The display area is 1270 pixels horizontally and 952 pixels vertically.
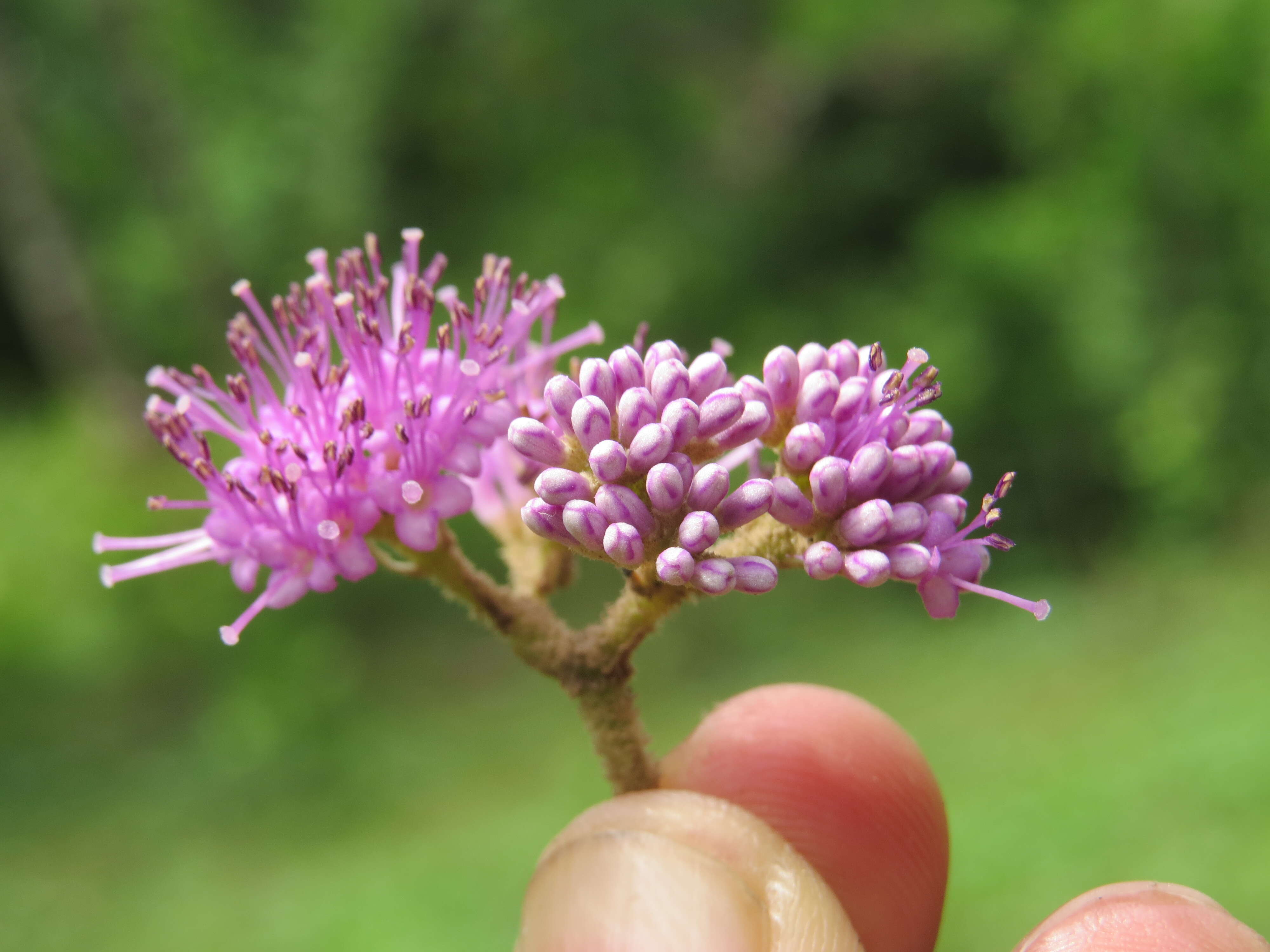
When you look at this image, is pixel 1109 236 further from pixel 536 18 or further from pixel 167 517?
pixel 167 517

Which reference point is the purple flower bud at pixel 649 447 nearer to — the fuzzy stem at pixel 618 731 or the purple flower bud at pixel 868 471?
the purple flower bud at pixel 868 471

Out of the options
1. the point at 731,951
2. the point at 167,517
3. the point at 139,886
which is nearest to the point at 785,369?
the point at 731,951

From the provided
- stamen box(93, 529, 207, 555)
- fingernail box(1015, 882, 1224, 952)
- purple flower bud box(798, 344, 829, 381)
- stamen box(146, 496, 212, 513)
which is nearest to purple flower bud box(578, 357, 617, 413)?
purple flower bud box(798, 344, 829, 381)

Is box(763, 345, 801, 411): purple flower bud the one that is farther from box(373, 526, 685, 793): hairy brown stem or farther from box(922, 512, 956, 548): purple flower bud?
box(373, 526, 685, 793): hairy brown stem

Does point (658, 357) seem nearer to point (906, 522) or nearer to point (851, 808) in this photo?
point (906, 522)

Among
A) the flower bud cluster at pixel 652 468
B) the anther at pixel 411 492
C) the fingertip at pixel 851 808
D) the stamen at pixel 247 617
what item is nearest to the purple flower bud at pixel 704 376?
the flower bud cluster at pixel 652 468
